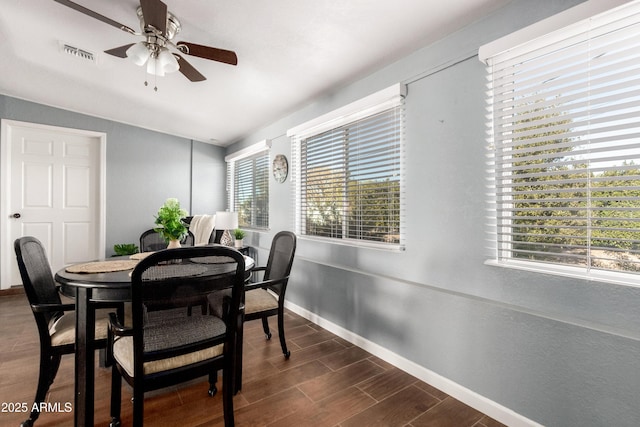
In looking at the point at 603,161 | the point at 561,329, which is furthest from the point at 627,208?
the point at 561,329

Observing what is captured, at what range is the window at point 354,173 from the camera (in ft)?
7.83

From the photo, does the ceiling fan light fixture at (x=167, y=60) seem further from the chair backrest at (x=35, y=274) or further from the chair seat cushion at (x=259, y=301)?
the chair seat cushion at (x=259, y=301)

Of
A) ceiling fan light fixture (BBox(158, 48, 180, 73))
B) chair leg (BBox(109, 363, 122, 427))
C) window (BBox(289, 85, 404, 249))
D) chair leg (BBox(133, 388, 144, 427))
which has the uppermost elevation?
ceiling fan light fixture (BBox(158, 48, 180, 73))

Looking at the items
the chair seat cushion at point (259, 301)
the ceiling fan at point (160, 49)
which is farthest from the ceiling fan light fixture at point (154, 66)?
the chair seat cushion at point (259, 301)

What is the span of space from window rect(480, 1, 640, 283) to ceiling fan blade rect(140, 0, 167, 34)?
6.13 feet

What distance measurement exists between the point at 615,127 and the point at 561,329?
0.99m

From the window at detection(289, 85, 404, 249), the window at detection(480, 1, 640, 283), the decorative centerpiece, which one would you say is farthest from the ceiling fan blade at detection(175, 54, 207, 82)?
the window at detection(480, 1, 640, 283)

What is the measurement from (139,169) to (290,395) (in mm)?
4313

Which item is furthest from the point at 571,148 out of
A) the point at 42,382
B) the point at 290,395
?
the point at 42,382

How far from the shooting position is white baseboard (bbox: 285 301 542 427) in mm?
1613

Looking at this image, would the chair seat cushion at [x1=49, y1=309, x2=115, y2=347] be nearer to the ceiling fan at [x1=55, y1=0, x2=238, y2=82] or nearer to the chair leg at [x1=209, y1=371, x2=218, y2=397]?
the chair leg at [x1=209, y1=371, x2=218, y2=397]

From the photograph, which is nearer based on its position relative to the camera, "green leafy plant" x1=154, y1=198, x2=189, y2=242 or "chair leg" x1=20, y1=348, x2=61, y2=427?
"chair leg" x1=20, y1=348, x2=61, y2=427

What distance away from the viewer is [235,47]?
2.29 meters

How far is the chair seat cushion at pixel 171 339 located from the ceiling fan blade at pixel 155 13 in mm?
1625
